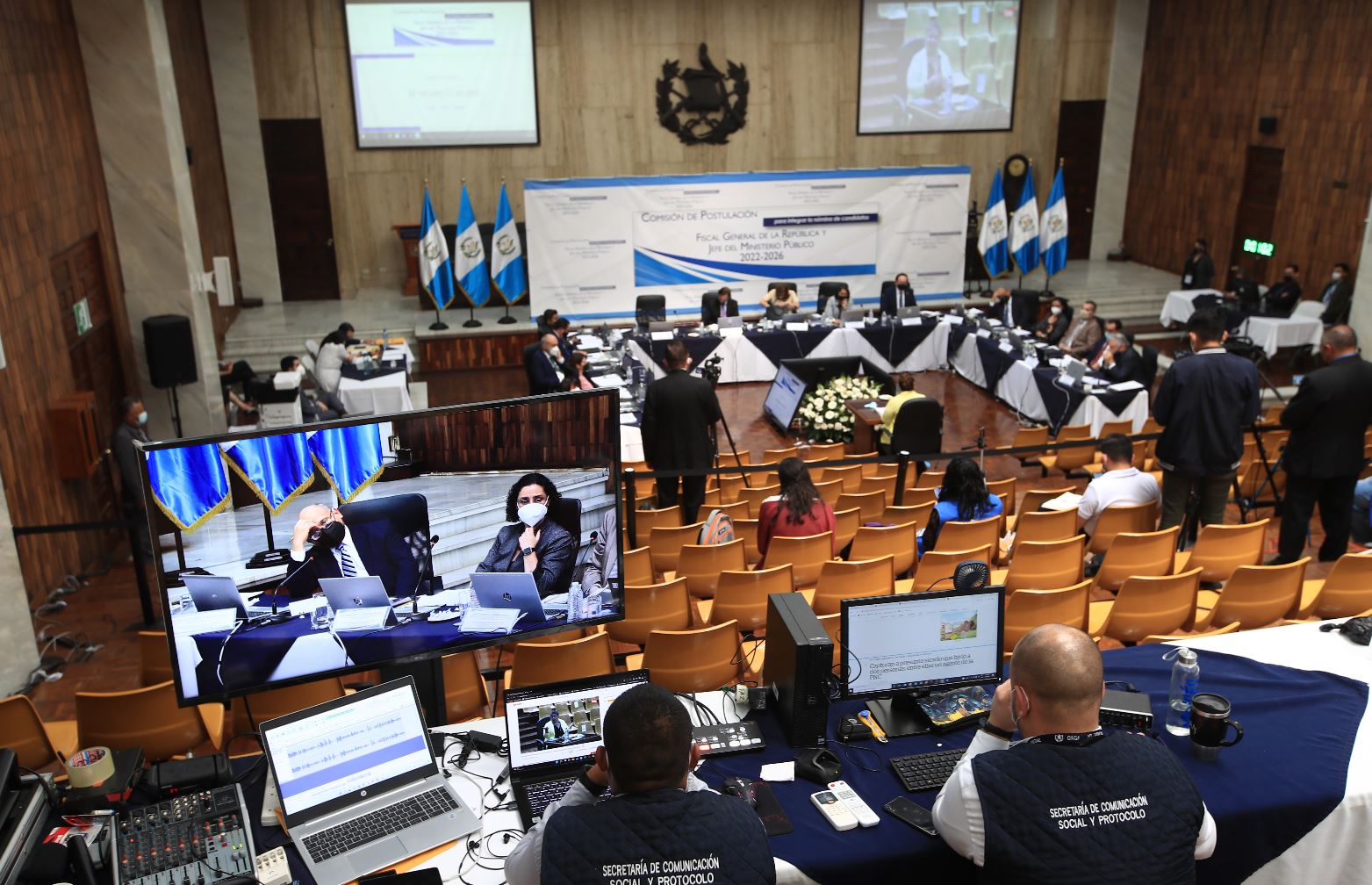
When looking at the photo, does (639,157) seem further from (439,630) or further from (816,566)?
(439,630)

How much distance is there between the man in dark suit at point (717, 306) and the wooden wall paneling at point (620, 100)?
4.24 metres

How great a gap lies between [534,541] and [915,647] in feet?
4.60

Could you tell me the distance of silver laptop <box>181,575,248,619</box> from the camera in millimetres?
3277

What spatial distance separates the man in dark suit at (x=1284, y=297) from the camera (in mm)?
13539

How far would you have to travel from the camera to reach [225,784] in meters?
3.36

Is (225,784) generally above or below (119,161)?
below

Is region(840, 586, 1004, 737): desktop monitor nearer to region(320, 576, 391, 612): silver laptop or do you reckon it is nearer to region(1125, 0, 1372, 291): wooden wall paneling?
region(320, 576, 391, 612): silver laptop

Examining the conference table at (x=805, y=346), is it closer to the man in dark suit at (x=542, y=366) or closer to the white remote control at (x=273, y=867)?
the man in dark suit at (x=542, y=366)

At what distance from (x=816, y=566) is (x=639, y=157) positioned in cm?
1210

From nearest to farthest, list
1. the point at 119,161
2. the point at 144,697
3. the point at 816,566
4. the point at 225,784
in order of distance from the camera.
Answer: the point at 225,784, the point at 144,697, the point at 816,566, the point at 119,161

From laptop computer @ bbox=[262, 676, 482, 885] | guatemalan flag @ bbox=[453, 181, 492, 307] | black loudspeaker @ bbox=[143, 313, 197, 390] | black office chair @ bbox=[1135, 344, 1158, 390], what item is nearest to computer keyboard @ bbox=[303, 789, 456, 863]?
laptop computer @ bbox=[262, 676, 482, 885]

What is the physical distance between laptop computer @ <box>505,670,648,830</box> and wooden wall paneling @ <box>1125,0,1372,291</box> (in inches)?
550

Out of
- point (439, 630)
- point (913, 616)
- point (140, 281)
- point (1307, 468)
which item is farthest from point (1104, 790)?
point (140, 281)

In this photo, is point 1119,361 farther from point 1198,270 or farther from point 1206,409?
point 1198,270
